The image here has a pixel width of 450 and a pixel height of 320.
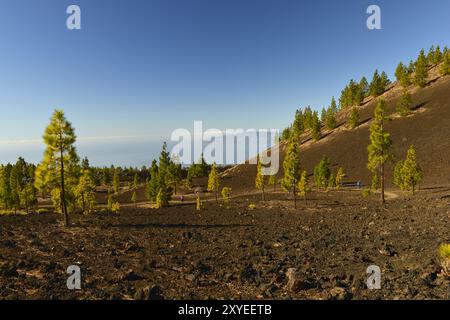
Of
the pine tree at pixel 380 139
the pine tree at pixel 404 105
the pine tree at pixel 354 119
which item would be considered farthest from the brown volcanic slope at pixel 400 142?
the pine tree at pixel 380 139

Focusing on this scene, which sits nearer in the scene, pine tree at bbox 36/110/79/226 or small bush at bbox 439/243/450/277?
small bush at bbox 439/243/450/277

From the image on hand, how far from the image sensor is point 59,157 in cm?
2517

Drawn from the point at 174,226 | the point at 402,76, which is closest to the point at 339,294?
the point at 174,226

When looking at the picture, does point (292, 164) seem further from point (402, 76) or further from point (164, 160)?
point (402, 76)

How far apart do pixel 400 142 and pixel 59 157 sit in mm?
96526

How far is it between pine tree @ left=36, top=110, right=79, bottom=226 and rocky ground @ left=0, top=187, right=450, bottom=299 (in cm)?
403

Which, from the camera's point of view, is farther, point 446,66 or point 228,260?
point 446,66

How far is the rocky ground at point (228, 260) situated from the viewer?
10945mm

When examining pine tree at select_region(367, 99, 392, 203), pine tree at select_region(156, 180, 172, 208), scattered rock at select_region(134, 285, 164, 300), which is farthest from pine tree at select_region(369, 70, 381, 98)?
scattered rock at select_region(134, 285, 164, 300)

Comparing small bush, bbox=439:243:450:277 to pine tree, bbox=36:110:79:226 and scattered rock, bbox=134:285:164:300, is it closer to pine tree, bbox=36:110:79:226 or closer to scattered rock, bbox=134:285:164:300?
scattered rock, bbox=134:285:164:300

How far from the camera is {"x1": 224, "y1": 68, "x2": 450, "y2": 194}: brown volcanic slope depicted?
7725 centimetres

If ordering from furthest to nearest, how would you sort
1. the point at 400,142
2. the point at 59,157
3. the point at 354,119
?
the point at 354,119 < the point at 400,142 < the point at 59,157

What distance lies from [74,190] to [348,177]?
71.0 metres
